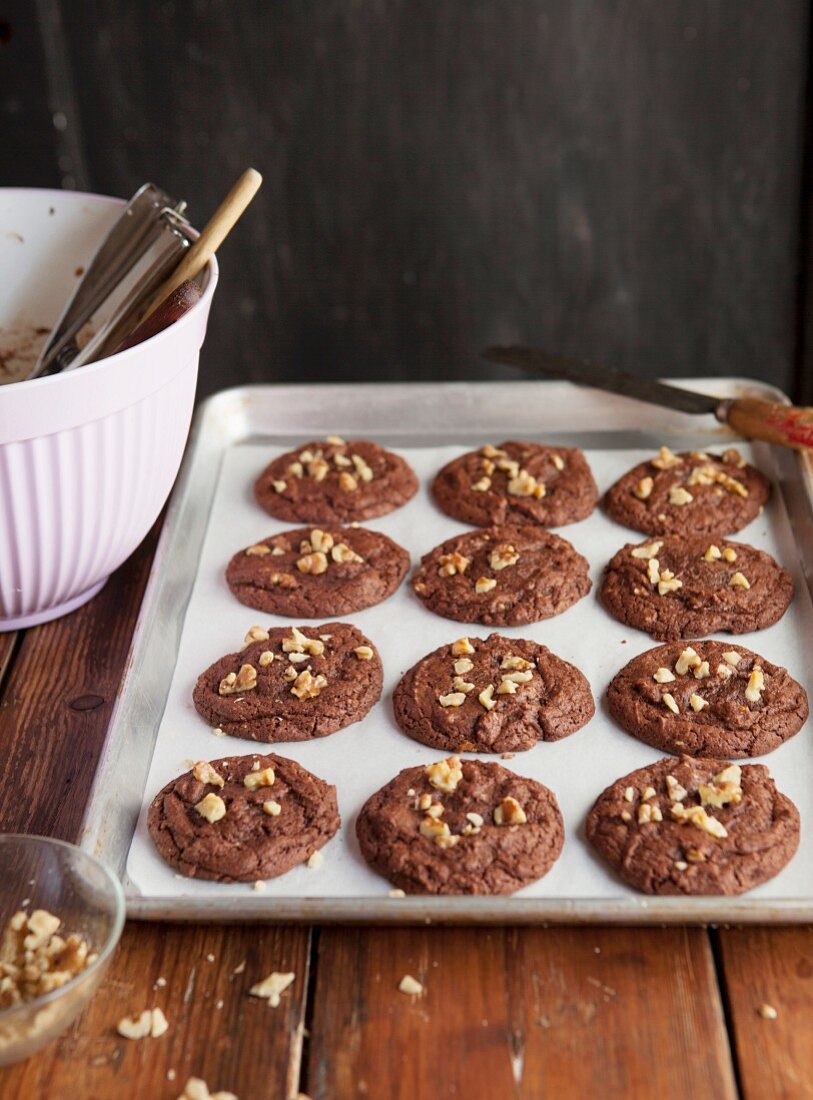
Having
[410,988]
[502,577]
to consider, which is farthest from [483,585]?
[410,988]

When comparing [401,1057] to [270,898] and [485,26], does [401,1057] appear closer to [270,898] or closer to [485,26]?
[270,898]

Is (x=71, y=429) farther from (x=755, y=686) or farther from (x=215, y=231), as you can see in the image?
(x=755, y=686)

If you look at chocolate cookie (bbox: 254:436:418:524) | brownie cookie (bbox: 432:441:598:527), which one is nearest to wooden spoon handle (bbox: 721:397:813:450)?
brownie cookie (bbox: 432:441:598:527)

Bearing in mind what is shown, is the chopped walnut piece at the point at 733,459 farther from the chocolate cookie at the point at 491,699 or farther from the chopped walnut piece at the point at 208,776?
the chopped walnut piece at the point at 208,776

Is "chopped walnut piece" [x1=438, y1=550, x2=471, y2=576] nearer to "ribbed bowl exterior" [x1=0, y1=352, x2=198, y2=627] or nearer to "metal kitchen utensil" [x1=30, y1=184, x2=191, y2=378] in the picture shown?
"ribbed bowl exterior" [x1=0, y1=352, x2=198, y2=627]

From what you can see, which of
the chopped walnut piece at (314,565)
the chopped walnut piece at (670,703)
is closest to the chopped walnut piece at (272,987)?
the chopped walnut piece at (670,703)
